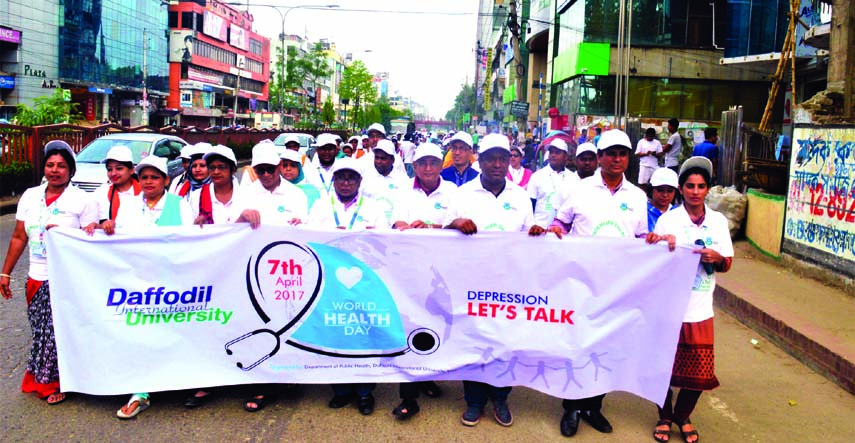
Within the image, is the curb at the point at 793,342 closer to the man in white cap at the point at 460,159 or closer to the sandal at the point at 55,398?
the man in white cap at the point at 460,159

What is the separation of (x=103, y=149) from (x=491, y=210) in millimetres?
12528

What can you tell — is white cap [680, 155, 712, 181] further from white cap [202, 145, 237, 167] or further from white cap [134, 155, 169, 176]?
white cap [134, 155, 169, 176]

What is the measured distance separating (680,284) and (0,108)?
182 feet

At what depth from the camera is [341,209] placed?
523 centimetres

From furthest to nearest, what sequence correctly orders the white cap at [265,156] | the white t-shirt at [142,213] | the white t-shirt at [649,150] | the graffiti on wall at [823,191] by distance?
1. the white t-shirt at [649,150]
2. the graffiti on wall at [823,191]
3. the white cap at [265,156]
4. the white t-shirt at [142,213]

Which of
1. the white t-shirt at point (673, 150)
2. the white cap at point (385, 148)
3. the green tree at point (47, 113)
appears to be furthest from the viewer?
the green tree at point (47, 113)

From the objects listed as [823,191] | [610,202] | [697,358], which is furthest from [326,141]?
[823,191]

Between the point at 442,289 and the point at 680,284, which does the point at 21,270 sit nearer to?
the point at 442,289

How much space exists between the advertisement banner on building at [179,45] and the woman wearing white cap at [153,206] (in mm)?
84748

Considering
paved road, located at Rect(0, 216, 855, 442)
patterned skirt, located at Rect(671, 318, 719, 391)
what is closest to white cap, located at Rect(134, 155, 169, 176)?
paved road, located at Rect(0, 216, 855, 442)

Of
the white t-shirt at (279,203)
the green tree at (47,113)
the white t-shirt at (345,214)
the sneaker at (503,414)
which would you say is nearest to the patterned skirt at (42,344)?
the white t-shirt at (279,203)

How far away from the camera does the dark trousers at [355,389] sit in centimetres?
486

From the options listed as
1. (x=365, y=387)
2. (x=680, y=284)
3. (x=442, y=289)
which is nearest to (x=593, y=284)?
(x=680, y=284)

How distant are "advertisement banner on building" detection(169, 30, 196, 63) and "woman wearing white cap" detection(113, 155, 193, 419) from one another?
278ft
